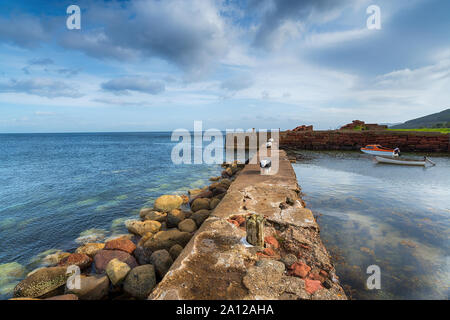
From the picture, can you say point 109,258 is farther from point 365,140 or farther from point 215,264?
point 365,140

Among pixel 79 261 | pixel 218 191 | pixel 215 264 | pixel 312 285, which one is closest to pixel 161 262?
pixel 215 264

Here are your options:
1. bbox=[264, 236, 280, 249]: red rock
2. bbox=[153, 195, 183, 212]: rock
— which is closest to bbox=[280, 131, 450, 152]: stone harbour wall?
bbox=[153, 195, 183, 212]: rock

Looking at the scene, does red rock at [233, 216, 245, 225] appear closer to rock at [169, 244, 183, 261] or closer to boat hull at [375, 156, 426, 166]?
rock at [169, 244, 183, 261]

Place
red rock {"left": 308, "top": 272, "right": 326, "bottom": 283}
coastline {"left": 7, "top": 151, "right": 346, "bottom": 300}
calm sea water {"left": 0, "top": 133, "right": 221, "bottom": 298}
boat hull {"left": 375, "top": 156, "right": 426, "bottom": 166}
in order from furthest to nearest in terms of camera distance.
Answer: boat hull {"left": 375, "top": 156, "right": 426, "bottom": 166}
calm sea water {"left": 0, "top": 133, "right": 221, "bottom": 298}
red rock {"left": 308, "top": 272, "right": 326, "bottom": 283}
coastline {"left": 7, "top": 151, "right": 346, "bottom": 300}

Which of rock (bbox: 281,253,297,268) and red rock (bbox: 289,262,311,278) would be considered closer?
red rock (bbox: 289,262,311,278)

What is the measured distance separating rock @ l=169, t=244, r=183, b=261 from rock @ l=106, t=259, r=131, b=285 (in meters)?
0.89

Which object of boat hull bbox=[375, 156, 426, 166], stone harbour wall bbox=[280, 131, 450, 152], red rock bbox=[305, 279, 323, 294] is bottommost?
red rock bbox=[305, 279, 323, 294]

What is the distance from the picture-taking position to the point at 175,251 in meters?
4.36

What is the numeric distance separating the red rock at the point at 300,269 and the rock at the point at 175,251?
248cm

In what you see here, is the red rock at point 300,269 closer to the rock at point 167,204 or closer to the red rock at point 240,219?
the red rock at point 240,219

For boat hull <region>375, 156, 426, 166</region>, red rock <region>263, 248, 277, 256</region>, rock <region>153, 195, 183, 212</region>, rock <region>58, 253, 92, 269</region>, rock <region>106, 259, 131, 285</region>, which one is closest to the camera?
red rock <region>263, 248, 277, 256</region>

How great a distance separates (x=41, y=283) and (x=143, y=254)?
6.07 feet

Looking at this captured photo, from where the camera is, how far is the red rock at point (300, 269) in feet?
9.53

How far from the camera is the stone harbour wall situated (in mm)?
22688
